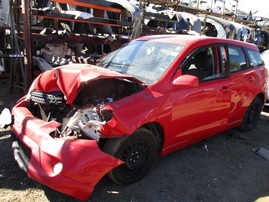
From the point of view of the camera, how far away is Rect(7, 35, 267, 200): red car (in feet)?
7.68

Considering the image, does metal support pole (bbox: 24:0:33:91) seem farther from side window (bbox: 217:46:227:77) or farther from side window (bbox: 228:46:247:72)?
side window (bbox: 228:46:247:72)

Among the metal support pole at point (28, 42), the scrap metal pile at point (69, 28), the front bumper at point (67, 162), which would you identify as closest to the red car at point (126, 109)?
the front bumper at point (67, 162)

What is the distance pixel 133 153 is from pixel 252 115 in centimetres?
316

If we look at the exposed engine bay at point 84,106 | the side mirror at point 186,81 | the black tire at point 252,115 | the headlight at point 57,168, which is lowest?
the black tire at point 252,115

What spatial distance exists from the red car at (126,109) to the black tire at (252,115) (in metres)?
0.49

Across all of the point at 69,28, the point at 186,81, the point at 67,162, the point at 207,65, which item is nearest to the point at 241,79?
the point at 207,65

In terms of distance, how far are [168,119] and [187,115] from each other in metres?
0.36

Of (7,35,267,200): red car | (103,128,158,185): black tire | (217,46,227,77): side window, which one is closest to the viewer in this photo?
(7,35,267,200): red car

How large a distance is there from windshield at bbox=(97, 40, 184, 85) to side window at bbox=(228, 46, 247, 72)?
1.15 m

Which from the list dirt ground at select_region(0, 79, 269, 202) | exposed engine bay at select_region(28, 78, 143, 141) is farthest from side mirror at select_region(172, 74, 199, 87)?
dirt ground at select_region(0, 79, 269, 202)

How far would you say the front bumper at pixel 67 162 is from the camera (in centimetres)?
223

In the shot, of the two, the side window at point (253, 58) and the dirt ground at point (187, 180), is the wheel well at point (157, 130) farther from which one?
the side window at point (253, 58)

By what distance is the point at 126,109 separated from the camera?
268 cm

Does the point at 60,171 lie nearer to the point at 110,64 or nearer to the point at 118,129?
the point at 118,129
